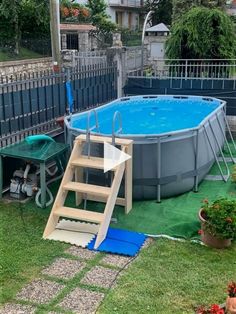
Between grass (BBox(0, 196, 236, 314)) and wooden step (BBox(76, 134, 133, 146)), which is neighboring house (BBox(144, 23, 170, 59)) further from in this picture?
grass (BBox(0, 196, 236, 314))

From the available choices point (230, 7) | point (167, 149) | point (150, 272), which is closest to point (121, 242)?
point (150, 272)

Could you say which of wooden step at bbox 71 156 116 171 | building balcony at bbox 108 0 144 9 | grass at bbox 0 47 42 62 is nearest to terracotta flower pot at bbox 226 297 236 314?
wooden step at bbox 71 156 116 171

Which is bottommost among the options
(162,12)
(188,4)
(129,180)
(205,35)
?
(129,180)

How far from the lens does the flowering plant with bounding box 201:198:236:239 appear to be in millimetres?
4555

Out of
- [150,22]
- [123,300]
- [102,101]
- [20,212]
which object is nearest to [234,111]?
[102,101]

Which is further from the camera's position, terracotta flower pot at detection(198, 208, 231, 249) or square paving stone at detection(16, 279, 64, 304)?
terracotta flower pot at detection(198, 208, 231, 249)

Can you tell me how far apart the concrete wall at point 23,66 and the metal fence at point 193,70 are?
27.1 feet

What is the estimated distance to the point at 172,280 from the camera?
4.13 m

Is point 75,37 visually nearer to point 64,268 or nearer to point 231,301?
point 64,268

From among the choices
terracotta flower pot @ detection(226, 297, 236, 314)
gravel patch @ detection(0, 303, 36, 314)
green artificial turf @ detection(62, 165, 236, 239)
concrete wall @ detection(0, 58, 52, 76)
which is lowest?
gravel patch @ detection(0, 303, 36, 314)

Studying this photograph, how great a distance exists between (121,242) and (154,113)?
495cm

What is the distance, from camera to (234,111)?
9.98 metres

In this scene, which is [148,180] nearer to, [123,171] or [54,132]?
[123,171]

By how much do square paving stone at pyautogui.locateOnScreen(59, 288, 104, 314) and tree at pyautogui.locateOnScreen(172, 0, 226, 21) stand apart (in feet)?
48.2
